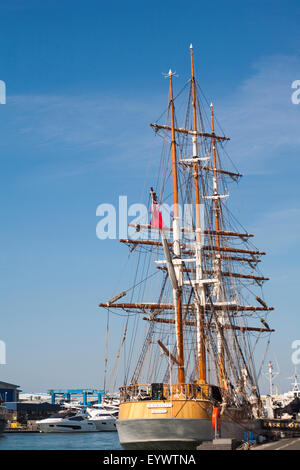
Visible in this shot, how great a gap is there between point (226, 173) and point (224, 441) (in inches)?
2523

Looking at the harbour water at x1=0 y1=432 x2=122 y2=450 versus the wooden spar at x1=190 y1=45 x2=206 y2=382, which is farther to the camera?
the harbour water at x1=0 y1=432 x2=122 y2=450

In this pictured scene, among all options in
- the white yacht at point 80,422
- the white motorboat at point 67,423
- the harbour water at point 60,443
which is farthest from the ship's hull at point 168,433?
the white yacht at point 80,422

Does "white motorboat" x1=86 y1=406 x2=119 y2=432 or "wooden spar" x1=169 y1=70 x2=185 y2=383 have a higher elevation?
"wooden spar" x1=169 y1=70 x2=185 y2=383

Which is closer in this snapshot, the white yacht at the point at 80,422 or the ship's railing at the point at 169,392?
the ship's railing at the point at 169,392

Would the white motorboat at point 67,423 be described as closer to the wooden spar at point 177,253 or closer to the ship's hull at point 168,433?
the wooden spar at point 177,253

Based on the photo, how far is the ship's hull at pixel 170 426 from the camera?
42.9 metres

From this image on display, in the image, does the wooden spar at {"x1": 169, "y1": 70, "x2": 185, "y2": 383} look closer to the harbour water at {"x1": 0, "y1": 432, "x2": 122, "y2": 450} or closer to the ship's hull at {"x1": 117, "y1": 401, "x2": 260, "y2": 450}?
the ship's hull at {"x1": 117, "y1": 401, "x2": 260, "y2": 450}

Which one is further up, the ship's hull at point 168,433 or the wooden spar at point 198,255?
the wooden spar at point 198,255

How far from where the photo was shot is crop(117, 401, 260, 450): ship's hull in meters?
42.9

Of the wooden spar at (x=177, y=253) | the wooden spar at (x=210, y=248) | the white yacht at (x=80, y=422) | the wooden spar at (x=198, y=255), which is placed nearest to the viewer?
the wooden spar at (x=177, y=253)

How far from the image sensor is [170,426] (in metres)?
43.0

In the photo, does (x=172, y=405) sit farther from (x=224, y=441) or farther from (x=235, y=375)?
(x=235, y=375)

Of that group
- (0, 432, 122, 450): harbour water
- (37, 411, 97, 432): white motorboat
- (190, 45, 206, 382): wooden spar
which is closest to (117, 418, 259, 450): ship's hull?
(190, 45, 206, 382): wooden spar

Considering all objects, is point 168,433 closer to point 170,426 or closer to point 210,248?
point 170,426
